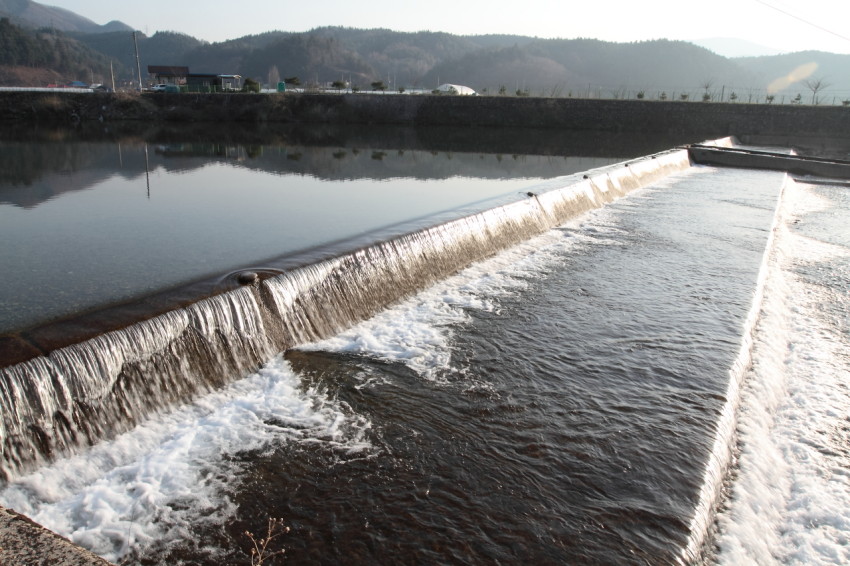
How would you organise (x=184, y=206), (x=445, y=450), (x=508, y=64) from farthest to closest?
(x=508, y=64) < (x=184, y=206) < (x=445, y=450)

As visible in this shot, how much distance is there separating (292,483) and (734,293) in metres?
5.44

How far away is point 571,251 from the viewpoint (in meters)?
8.48

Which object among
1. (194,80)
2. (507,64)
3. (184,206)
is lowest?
(184,206)

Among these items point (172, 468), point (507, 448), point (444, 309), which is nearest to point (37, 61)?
point (444, 309)

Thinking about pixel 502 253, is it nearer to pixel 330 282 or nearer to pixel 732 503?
pixel 330 282

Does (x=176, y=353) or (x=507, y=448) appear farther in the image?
(x=176, y=353)

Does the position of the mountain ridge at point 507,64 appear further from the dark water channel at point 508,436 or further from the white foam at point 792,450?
the white foam at point 792,450

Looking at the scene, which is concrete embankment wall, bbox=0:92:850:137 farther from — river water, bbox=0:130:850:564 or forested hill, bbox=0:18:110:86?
forested hill, bbox=0:18:110:86

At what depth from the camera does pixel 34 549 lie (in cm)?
204

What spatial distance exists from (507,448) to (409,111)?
3507cm

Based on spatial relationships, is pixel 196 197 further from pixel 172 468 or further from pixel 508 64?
pixel 508 64

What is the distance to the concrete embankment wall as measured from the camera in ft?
107

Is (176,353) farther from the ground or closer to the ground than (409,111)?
closer to the ground

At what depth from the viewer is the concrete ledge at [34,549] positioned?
1979 mm
